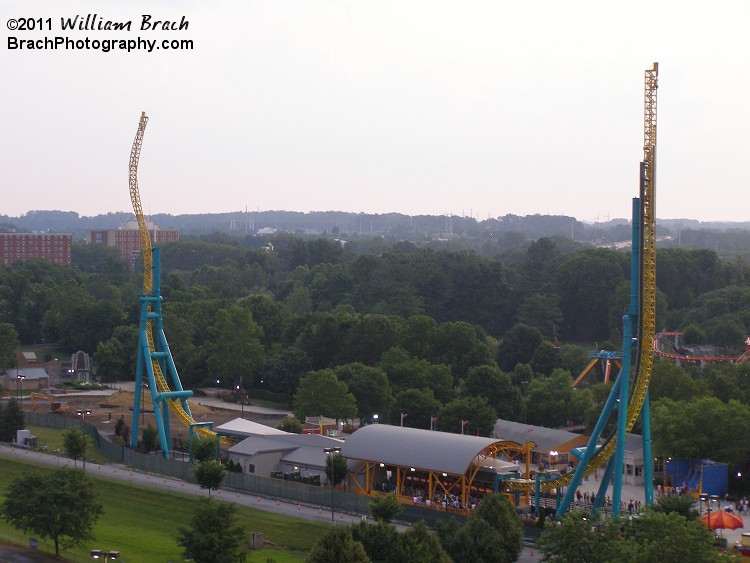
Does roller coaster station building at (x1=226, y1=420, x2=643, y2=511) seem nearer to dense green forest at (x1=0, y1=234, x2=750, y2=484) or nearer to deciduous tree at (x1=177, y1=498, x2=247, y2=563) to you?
dense green forest at (x1=0, y1=234, x2=750, y2=484)

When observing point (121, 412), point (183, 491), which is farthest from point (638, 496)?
point (121, 412)

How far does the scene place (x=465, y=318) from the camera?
452ft

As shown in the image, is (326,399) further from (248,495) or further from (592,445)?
(592,445)

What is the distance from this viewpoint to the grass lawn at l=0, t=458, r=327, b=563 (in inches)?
1897

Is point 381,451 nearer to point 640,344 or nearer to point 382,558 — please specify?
point 640,344

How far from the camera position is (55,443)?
73.0 metres

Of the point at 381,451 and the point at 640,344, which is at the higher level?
the point at 640,344

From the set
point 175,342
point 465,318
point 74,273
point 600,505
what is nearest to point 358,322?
point 175,342

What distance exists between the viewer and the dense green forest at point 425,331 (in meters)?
78.8

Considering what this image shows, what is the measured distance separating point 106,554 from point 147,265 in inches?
1259

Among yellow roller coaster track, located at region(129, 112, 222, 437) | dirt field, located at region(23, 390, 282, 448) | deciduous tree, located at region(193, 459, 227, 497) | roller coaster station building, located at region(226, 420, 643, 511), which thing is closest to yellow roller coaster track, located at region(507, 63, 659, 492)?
roller coaster station building, located at region(226, 420, 643, 511)

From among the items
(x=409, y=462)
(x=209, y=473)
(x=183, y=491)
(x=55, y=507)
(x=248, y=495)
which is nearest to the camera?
(x=55, y=507)

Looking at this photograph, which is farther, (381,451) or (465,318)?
(465,318)

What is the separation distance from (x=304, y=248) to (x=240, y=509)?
142 metres
